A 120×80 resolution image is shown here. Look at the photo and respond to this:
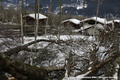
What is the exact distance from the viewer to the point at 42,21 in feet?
68.8

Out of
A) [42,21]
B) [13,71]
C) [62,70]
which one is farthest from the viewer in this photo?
[42,21]

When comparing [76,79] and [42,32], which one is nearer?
[76,79]

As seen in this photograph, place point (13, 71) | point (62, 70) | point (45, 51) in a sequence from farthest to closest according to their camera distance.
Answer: point (45, 51) < point (62, 70) < point (13, 71)

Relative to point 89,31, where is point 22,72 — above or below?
above

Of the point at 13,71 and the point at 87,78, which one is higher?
the point at 13,71

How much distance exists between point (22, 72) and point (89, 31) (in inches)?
667

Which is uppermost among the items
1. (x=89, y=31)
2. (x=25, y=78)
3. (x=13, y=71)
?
(x=13, y=71)

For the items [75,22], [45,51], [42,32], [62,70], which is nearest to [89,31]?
[75,22]

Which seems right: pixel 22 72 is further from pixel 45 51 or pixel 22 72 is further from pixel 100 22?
pixel 100 22

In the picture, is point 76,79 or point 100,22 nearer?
point 76,79

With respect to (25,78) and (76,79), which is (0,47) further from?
(76,79)

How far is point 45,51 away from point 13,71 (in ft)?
10.2

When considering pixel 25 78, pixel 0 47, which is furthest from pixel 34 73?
pixel 0 47

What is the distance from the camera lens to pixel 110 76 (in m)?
2.67
